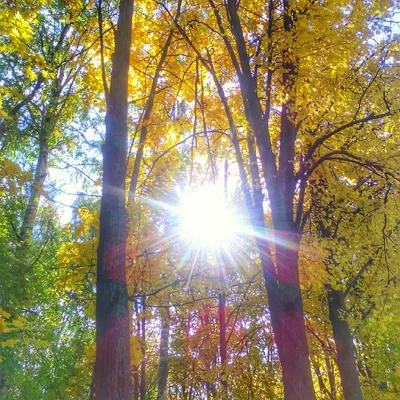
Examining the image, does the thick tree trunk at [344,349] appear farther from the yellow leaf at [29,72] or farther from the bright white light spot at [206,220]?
the yellow leaf at [29,72]

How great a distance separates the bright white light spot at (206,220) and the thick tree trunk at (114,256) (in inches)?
104

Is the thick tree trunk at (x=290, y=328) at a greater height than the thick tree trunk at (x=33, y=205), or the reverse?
the thick tree trunk at (x=33, y=205)

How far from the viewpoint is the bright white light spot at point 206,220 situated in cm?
592

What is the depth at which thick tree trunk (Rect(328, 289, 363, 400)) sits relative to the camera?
5.90 metres

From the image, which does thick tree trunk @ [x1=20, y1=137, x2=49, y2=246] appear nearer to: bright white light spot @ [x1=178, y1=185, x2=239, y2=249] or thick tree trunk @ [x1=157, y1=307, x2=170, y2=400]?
bright white light spot @ [x1=178, y1=185, x2=239, y2=249]

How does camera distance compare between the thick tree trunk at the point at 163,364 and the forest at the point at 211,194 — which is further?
the thick tree trunk at the point at 163,364

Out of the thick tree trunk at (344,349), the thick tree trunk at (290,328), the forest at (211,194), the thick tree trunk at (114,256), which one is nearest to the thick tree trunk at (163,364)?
the forest at (211,194)

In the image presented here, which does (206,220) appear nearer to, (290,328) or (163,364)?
(290,328)

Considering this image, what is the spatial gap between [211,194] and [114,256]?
4.38 metres

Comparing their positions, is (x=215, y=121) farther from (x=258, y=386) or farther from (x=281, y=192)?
(x=258, y=386)

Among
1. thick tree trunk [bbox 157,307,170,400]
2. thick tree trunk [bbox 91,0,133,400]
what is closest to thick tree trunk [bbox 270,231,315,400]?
thick tree trunk [bbox 91,0,133,400]

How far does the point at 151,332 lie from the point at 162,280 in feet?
18.3

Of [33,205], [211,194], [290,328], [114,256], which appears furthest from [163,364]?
[114,256]

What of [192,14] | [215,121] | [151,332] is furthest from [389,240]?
[151,332]
